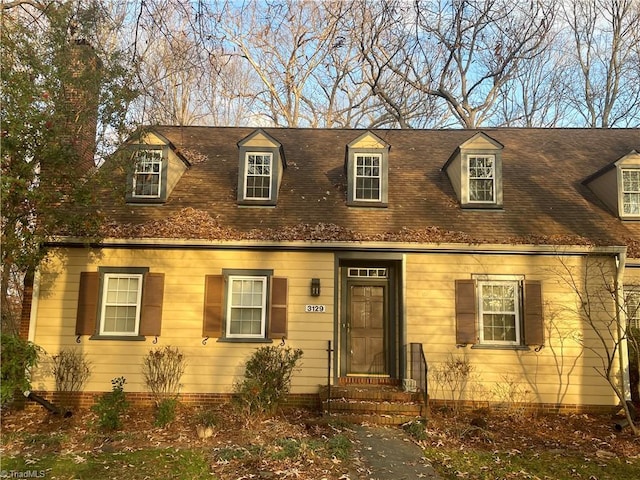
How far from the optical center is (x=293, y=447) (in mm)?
7125

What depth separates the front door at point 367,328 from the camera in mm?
10914

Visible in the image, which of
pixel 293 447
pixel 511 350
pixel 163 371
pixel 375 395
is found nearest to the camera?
pixel 293 447

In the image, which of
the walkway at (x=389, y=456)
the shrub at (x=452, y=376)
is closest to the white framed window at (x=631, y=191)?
the shrub at (x=452, y=376)

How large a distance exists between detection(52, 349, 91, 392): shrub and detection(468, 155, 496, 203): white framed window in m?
9.37

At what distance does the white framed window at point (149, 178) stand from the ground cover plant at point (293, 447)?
5011 mm

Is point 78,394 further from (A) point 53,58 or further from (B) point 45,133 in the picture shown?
(A) point 53,58

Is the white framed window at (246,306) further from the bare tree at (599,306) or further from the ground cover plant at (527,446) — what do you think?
the bare tree at (599,306)

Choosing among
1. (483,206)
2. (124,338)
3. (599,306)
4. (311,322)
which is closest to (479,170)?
(483,206)

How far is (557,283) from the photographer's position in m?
10.4

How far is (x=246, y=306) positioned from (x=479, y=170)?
6.42 metres

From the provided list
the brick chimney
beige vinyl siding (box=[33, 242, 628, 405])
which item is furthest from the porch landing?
the brick chimney

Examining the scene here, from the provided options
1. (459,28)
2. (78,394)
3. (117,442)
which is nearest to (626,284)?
(459,28)

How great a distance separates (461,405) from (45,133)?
928cm

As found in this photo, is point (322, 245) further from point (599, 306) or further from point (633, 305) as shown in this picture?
point (633, 305)
